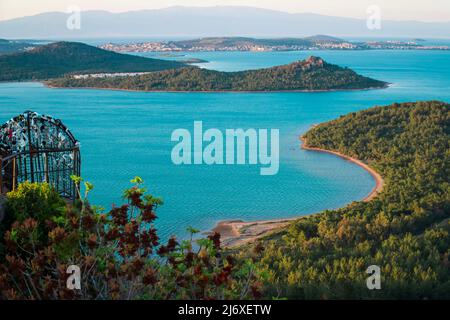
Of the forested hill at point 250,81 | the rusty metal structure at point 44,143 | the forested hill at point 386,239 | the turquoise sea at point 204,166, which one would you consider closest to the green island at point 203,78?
the forested hill at point 250,81

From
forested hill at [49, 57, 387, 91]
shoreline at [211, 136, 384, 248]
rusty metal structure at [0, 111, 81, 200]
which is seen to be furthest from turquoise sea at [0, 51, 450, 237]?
rusty metal structure at [0, 111, 81, 200]

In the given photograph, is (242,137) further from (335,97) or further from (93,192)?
(335,97)

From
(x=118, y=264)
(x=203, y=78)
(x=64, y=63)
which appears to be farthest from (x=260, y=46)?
(x=118, y=264)

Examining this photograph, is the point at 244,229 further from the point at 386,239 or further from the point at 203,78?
the point at 203,78

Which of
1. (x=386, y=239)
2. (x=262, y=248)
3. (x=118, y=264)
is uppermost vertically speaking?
(x=262, y=248)

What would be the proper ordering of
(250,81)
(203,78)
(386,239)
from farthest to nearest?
1. (203,78)
2. (250,81)
3. (386,239)

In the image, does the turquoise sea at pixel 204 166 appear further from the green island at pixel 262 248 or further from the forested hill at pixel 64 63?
the forested hill at pixel 64 63
